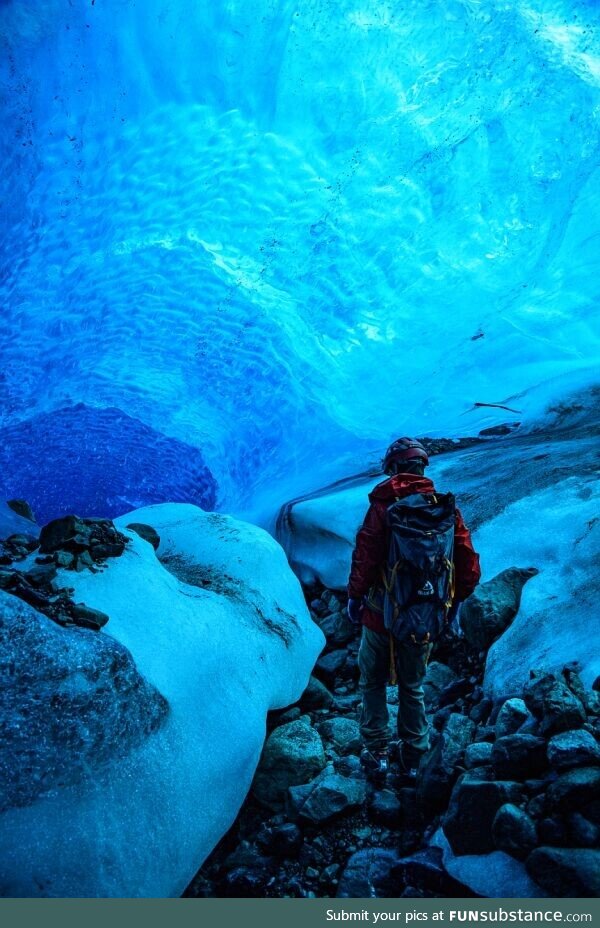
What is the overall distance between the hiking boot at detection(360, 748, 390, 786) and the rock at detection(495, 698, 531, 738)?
1.79 feet

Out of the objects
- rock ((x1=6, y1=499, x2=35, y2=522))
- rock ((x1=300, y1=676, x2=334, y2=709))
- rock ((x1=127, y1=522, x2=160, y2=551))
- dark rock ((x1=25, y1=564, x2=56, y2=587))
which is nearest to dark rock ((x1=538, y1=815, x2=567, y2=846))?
rock ((x1=300, y1=676, x2=334, y2=709))

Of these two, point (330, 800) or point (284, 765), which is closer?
point (330, 800)

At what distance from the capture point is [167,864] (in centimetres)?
236

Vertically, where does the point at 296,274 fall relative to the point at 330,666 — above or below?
above

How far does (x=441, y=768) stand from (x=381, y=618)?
631 millimetres

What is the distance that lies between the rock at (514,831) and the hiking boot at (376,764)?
75 cm

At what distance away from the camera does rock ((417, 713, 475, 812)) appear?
8.29 feet

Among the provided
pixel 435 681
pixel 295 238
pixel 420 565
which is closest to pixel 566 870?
pixel 420 565

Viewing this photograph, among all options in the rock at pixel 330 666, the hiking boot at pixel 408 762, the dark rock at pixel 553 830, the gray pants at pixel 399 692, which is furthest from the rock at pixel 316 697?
the dark rock at pixel 553 830

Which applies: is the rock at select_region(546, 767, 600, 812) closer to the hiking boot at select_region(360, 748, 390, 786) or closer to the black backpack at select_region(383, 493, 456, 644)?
the black backpack at select_region(383, 493, 456, 644)

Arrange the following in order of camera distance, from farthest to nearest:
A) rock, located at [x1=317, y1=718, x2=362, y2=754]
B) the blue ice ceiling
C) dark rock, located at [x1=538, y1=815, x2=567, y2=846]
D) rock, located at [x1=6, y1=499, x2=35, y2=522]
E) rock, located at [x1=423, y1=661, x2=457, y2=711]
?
the blue ice ceiling → rock, located at [x1=6, y1=499, x2=35, y2=522] → rock, located at [x1=423, y1=661, x2=457, y2=711] → rock, located at [x1=317, y1=718, x2=362, y2=754] → dark rock, located at [x1=538, y1=815, x2=567, y2=846]

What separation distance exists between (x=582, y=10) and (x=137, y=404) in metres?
6.10

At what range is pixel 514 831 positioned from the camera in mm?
2092

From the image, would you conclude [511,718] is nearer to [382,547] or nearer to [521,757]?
[521,757]
